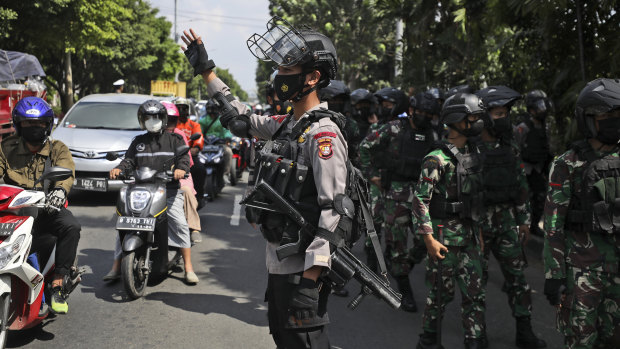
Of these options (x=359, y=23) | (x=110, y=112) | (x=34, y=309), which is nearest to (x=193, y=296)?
(x=34, y=309)

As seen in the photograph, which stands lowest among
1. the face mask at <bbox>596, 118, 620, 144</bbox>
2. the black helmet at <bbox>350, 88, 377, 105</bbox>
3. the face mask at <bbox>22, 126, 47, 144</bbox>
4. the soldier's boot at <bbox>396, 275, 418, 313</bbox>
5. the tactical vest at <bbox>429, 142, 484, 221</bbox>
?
the soldier's boot at <bbox>396, 275, 418, 313</bbox>

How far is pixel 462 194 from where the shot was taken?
4.48m

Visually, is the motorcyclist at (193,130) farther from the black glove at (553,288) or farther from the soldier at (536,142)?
the black glove at (553,288)

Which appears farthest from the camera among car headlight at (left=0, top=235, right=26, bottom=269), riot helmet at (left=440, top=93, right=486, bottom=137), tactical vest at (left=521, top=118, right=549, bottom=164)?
tactical vest at (left=521, top=118, right=549, bottom=164)

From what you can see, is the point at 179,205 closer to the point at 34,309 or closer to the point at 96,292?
the point at 96,292

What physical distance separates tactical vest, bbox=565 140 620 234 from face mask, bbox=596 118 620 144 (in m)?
0.09

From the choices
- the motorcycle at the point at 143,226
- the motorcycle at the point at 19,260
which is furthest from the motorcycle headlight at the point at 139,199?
the motorcycle at the point at 19,260

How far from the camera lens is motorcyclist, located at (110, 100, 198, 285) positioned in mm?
6035

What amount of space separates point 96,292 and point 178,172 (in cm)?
136

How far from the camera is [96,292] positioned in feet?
18.9

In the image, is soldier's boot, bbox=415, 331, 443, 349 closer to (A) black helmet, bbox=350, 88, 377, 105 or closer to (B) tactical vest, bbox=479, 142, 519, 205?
(B) tactical vest, bbox=479, 142, 519, 205

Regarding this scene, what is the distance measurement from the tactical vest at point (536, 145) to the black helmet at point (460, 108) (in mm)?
3959

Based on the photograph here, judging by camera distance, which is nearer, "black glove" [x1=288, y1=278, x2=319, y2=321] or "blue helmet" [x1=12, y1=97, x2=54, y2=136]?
"black glove" [x1=288, y1=278, x2=319, y2=321]

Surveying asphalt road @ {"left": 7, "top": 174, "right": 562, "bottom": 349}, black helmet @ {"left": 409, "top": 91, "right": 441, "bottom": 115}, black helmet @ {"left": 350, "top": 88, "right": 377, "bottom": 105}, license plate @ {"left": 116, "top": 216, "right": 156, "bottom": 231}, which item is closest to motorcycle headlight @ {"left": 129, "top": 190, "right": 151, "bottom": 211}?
license plate @ {"left": 116, "top": 216, "right": 156, "bottom": 231}
